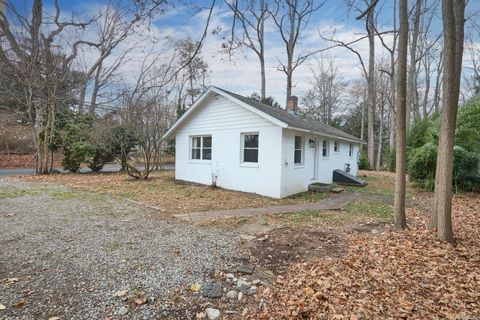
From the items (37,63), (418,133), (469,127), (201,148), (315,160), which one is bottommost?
(315,160)

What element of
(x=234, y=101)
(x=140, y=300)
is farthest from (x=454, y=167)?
(x=140, y=300)

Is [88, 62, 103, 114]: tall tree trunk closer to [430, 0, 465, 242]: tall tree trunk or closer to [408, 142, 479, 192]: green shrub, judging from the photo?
[430, 0, 465, 242]: tall tree trunk

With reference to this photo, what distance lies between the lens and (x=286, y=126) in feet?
26.7

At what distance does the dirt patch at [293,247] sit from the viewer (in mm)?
3738

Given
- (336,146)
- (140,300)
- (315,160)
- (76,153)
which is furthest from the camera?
(76,153)

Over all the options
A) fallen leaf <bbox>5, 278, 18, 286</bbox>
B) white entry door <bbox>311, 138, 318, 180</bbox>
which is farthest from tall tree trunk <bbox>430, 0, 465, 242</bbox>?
white entry door <bbox>311, 138, 318, 180</bbox>

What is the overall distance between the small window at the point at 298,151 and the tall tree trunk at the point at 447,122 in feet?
17.7

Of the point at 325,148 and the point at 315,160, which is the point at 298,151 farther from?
the point at 325,148

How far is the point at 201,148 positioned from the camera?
1161 cm

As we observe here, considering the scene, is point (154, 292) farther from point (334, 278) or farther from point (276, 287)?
point (334, 278)

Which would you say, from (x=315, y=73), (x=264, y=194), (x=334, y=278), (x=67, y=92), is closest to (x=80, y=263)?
(x=334, y=278)

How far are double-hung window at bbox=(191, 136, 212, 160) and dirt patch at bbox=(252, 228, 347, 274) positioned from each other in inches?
267

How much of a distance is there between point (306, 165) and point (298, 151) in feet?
2.84

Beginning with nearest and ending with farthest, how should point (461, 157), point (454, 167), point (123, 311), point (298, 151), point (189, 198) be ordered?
point (123, 311), point (189, 198), point (298, 151), point (461, 157), point (454, 167)
